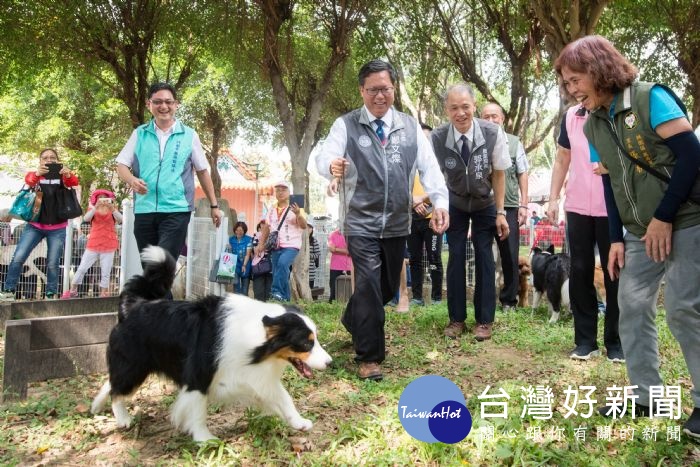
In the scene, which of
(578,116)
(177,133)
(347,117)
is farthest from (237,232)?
(578,116)

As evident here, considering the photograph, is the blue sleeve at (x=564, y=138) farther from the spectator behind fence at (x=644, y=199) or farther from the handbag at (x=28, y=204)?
the handbag at (x=28, y=204)

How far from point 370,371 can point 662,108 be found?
7.61 ft

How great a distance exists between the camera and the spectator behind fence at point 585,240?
13.2ft

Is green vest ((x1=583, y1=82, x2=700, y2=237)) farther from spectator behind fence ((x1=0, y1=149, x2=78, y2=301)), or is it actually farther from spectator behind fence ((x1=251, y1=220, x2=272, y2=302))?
spectator behind fence ((x1=0, y1=149, x2=78, y2=301))

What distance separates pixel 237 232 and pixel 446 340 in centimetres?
509

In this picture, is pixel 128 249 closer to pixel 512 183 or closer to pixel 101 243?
pixel 101 243

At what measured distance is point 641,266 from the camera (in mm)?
2805

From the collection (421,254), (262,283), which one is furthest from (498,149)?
(262,283)

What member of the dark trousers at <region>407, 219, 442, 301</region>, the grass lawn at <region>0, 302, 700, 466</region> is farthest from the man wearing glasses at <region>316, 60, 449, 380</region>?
the dark trousers at <region>407, 219, 442, 301</region>

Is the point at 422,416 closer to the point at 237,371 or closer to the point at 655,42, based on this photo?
the point at 237,371

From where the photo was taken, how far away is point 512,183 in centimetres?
580

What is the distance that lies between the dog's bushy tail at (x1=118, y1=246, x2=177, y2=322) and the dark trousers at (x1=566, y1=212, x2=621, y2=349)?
2886mm

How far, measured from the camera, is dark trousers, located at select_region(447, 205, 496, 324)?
185 inches

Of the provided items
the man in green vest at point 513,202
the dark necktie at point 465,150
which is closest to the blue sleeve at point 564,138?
the dark necktie at point 465,150
